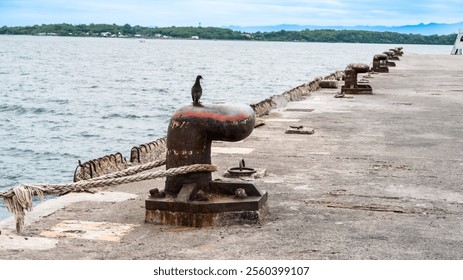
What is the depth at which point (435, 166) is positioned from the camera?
8.02 m

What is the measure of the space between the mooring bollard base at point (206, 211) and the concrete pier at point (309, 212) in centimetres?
8

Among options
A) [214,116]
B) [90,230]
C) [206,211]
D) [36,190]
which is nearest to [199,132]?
[214,116]

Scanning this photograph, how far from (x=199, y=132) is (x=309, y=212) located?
3.97ft

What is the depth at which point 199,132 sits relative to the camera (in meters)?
5.46

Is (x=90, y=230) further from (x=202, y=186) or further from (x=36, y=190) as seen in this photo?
(x=202, y=186)

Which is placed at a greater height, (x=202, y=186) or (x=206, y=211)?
(x=202, y=186)

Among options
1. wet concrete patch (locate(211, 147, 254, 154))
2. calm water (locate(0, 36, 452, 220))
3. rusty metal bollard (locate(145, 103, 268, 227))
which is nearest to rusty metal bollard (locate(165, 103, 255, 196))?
rusty metal bollard (locate(145, 103, 268, 227))

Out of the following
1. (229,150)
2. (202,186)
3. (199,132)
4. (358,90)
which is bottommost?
(358,90)

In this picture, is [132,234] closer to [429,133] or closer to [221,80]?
[429,133]

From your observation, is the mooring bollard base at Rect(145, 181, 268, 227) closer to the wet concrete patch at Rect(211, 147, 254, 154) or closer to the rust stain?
the rust stain

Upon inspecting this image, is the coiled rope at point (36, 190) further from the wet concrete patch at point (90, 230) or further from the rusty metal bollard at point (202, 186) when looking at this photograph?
the wet concrete patch at point (90, 230)

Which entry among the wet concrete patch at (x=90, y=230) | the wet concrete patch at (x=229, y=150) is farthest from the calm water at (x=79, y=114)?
the wet concrete patch at (x=90, y=230)

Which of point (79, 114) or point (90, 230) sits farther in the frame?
point (79, 114)

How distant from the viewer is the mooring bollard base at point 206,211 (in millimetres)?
5344
